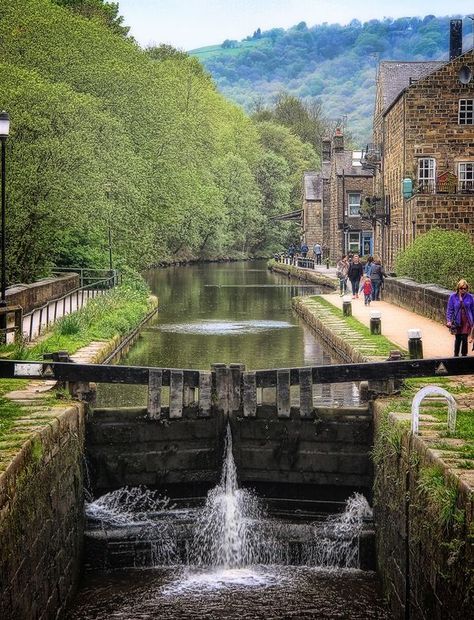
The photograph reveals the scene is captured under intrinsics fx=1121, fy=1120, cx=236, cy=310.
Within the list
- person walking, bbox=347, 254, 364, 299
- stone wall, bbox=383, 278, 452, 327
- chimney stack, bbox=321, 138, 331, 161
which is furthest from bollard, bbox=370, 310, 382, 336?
chimney stack, bbox=321, 138, 331, 161

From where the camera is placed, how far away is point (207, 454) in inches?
639

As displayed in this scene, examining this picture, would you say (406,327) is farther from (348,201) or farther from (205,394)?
(348,201)

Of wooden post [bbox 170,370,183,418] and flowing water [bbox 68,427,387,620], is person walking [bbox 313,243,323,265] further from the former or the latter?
flowing water [bbox 68,427,387,620]

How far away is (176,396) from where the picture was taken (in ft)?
52.5

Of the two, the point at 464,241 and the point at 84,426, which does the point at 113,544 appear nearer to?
the point at 84,426

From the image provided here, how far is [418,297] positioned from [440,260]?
4.97m

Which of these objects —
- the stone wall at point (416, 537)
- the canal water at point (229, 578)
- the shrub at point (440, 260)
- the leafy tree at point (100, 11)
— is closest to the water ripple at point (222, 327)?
the shrub at point (440, 260)

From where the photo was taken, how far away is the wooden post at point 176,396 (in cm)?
1598

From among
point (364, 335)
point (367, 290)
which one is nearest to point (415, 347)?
point (364, 335)

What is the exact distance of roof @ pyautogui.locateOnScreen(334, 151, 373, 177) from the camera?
255 ft

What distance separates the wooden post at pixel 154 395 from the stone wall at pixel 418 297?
46.1 feet

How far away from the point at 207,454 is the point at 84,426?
5.98 feet

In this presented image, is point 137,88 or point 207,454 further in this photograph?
point 137,88

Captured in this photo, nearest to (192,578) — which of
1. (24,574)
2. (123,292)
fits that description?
(24,574)
